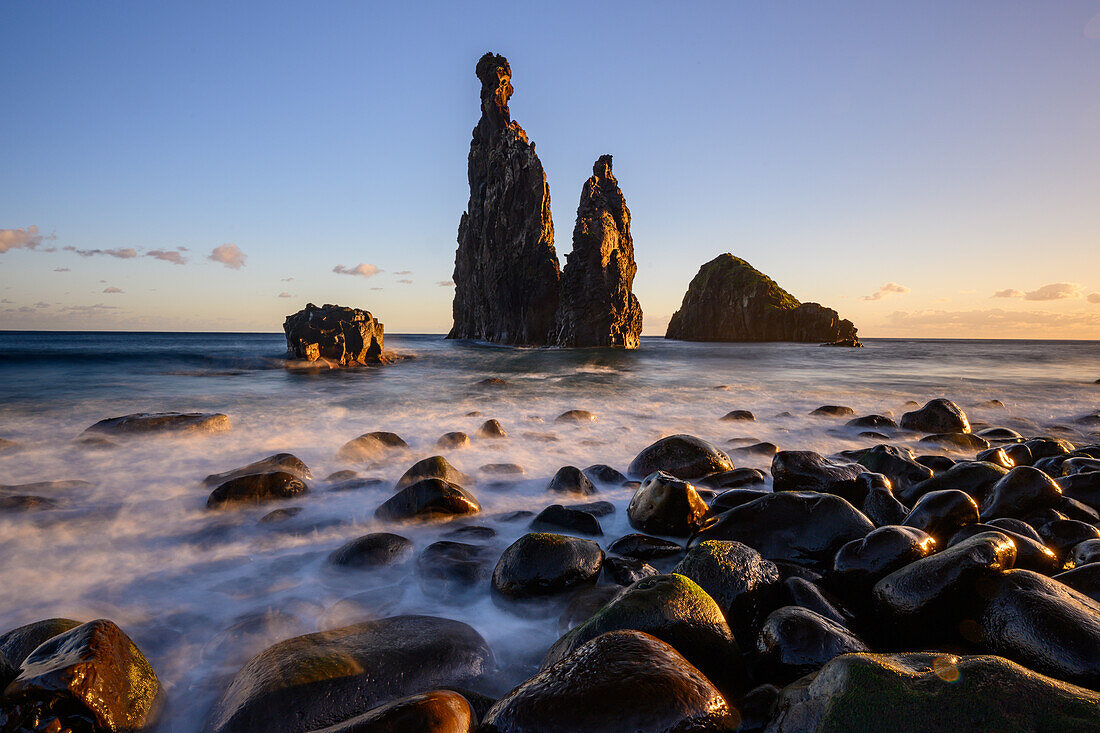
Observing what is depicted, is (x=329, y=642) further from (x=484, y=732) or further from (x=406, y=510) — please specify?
(x=406, y=510)

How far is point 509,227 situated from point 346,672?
5588 centimetres

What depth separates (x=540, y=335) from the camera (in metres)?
55.2

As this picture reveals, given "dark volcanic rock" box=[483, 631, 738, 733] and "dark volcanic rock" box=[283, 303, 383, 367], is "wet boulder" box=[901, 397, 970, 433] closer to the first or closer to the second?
"dark volcanic rock" box=[483, 631, 738, 733]

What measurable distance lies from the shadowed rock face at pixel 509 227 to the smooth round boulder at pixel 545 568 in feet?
171

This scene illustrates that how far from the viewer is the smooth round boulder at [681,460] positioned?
5.43 meters

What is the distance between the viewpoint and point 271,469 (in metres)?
5.34

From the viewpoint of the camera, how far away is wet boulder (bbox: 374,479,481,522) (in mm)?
4312

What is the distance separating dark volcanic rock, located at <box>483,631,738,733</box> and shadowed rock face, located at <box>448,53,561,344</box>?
175ft

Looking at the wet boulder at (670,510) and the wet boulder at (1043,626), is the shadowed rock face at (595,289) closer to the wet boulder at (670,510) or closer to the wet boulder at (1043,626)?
the wet boulder at (670,510)

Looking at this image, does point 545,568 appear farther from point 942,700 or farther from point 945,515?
point 945,515

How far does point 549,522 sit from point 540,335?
5138cm

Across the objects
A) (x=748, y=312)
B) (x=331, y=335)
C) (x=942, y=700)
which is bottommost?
(x=942, y=700)

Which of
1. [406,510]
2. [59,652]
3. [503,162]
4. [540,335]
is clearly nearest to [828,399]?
[406,510]

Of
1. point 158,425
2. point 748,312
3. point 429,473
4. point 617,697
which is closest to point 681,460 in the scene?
point 429,473
